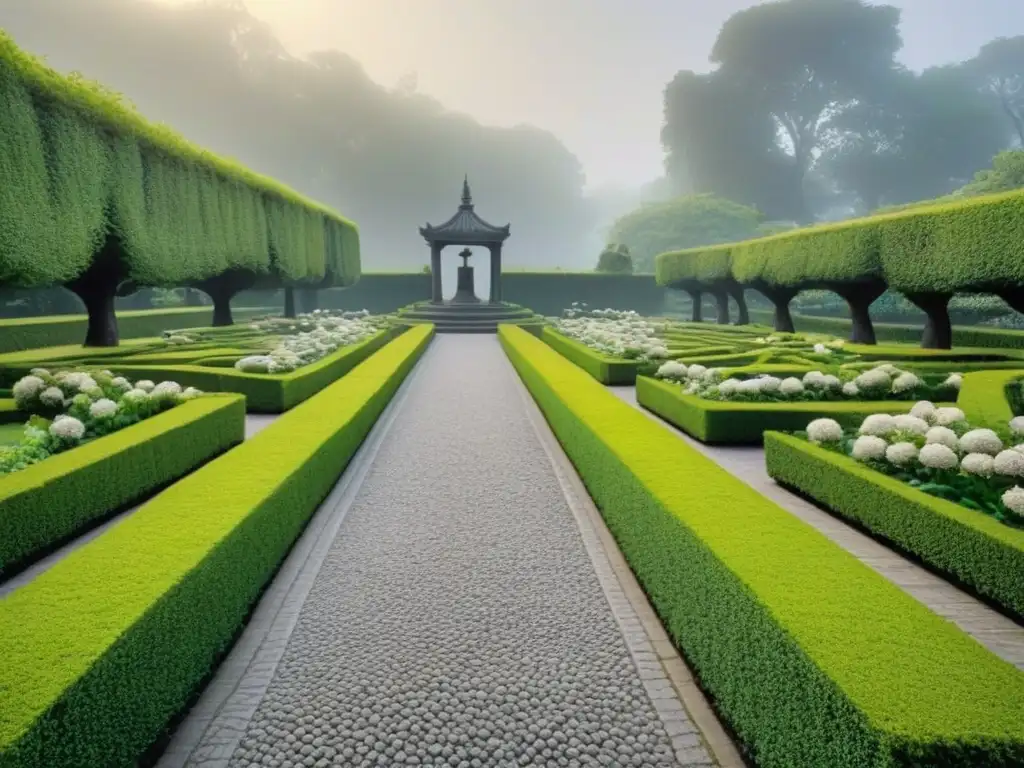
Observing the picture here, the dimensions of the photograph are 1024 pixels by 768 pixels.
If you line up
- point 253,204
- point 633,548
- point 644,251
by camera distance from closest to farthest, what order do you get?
point 633,548 < point 253,204 < point 644,251

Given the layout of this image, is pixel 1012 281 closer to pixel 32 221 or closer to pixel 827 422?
pixel 827 422

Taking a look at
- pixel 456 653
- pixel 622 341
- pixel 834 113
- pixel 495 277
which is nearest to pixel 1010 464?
pixel 456 653

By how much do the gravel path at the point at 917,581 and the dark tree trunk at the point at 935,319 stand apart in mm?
12114

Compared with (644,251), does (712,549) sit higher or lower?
lower

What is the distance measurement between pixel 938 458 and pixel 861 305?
52.7 feet

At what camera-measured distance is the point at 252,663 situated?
417 centimetres

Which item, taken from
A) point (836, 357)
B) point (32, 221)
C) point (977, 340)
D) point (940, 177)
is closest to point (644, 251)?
point (940, 177)

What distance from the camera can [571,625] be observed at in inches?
182

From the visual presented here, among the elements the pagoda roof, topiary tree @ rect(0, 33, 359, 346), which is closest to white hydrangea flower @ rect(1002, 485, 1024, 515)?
topiary tree @ rect(0, 33, 359, 346)

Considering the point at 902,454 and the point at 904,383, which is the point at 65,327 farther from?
the point at 902,454

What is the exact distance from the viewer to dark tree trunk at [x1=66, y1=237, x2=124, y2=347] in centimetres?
1669

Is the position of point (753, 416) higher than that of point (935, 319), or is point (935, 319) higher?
point (935, 319)

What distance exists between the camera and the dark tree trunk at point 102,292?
16688mm

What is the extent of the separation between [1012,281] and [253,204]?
78.3ft
